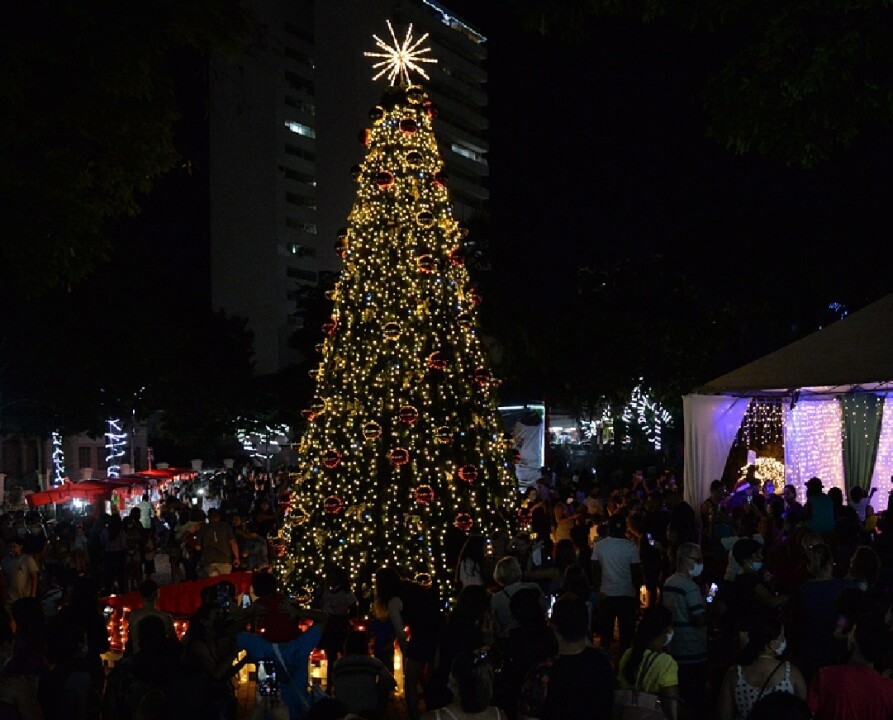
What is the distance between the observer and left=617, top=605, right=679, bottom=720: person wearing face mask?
228 inches

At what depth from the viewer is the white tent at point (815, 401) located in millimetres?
16688

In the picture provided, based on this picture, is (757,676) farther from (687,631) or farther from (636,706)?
(687,631)

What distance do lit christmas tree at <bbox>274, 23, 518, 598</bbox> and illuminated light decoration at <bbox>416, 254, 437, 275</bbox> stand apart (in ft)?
0.06

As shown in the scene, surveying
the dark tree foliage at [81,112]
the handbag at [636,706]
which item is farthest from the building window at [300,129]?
the handbag at [636,706]

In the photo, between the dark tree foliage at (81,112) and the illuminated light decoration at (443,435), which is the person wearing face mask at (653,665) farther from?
the illuminated light decoration at (443,435)

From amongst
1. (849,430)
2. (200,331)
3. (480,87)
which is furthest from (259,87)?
(849,430)

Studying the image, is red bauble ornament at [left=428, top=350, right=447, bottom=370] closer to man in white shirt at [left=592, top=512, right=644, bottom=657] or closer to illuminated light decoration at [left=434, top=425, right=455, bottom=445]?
illuminated light decoration at [left=434, top=425, right=455, bottom=445]

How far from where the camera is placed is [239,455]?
230 ft

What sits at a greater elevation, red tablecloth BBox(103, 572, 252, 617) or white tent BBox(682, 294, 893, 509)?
white tent BBox(682, 294, 893, 509)

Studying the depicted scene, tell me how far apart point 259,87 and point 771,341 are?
60.7 meters

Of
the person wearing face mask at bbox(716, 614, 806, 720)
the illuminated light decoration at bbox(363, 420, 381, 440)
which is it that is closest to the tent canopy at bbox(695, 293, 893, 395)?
the illuminated light decoration at bbox(363, 420, 381, 440)

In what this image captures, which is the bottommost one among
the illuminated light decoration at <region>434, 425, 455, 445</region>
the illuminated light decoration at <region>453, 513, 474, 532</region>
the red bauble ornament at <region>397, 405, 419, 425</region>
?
the illuminated light decoration at <region>453, 513, 474, 532</region>

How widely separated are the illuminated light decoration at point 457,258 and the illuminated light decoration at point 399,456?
105 inches

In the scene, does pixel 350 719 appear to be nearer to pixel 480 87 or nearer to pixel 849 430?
pixel 849 430
